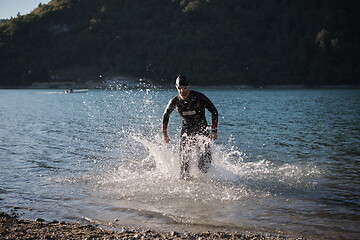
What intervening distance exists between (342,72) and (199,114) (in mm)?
140543

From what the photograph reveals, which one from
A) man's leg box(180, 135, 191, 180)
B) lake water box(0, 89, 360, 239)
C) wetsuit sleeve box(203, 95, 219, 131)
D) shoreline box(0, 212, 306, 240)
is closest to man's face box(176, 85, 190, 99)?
wetsuit sleeve box(203, 95, 219, 131)

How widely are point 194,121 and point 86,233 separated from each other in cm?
448

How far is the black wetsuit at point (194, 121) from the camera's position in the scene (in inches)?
396

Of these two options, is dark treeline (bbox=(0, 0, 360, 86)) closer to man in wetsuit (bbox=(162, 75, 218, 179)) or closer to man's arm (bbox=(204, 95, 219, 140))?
man in wetsuit (bbox=(162, 75, 218, 179))

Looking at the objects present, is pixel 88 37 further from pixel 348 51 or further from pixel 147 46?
pixel 348 51

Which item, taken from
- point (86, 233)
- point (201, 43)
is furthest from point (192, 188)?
point (201, 43)

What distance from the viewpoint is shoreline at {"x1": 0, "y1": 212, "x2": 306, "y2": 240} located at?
21.6 ft

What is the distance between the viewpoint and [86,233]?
677 cm

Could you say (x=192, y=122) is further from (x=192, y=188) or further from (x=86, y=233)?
(x=86, y=233)

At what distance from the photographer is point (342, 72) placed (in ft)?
452

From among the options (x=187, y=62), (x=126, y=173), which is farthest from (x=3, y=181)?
(x=187, y=62)

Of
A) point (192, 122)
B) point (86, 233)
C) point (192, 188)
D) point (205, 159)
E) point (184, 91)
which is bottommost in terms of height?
point (192, 188)

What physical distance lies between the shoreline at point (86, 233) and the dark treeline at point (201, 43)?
458ft

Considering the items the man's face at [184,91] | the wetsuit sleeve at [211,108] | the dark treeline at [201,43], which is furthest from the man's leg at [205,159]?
the dark treeline at [201,43]
